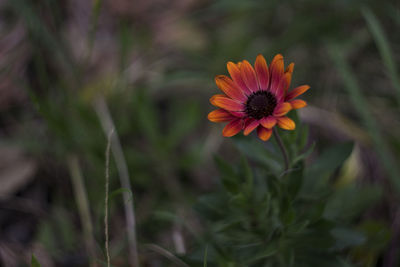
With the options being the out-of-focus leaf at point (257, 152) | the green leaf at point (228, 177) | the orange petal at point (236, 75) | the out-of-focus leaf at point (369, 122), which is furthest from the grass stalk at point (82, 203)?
the out-of-focus leaf at point (369, 122)

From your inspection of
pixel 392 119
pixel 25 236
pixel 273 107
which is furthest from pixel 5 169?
pixel 392 119

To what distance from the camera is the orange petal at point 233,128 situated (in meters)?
1.44

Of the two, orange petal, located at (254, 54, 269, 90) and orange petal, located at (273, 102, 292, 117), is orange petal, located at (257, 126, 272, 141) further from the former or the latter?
orange petal, located at (254, 54, 269, 90)

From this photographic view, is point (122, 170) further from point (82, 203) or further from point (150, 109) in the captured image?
point (150, 109)

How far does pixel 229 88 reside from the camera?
1.61 metres

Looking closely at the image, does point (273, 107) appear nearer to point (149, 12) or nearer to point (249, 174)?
point (249, 174)

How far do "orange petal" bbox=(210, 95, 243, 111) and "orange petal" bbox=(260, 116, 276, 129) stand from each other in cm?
19

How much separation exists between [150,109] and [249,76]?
1386mm

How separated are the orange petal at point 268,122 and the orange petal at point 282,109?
0.08ft

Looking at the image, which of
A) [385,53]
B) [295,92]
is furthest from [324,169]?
[385,53]

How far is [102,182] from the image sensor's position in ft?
8.95

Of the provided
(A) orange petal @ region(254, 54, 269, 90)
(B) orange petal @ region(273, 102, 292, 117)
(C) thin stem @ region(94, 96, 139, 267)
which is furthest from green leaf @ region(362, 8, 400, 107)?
(C) thin stem @ region(94, 96, 139, 267)

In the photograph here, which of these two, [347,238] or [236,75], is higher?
[236,75]

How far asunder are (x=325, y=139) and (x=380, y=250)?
0.91m
